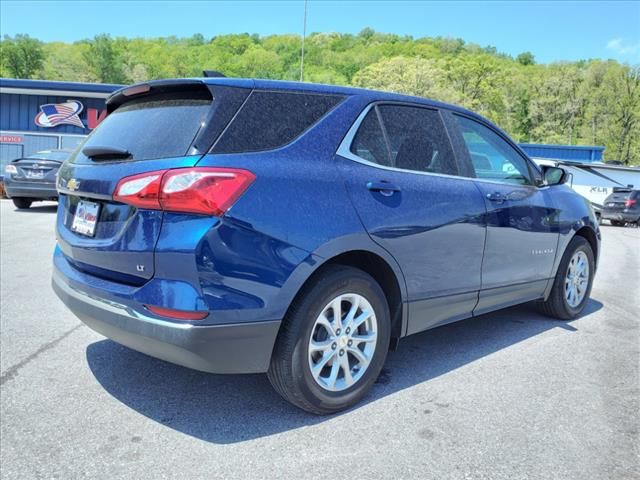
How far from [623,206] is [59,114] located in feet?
76.3

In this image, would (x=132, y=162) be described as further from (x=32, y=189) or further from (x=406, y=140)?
(x=32, y=189)

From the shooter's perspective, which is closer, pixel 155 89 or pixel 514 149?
pixel 155 89

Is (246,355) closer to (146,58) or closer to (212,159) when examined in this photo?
(212,159)

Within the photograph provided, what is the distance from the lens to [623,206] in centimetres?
1969

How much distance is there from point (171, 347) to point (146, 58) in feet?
312

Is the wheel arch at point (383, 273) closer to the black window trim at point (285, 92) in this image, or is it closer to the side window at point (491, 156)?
the black window trim at point (285, 92)

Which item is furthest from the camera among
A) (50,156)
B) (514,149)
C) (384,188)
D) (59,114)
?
(59,114)

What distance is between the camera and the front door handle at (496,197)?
12.5 ft

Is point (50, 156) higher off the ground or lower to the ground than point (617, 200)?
higher

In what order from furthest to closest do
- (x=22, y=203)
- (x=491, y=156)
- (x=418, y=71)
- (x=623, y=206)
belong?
(x=418, y=71) < (x=623, y=206) < (x=22, y=203) < (x=491, y=156)

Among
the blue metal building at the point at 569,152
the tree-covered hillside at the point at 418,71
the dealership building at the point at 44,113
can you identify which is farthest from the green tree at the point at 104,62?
the blue metal building at the point at 569,152

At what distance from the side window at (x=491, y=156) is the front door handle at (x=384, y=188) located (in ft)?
3.30

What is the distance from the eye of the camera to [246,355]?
2559 millimetres

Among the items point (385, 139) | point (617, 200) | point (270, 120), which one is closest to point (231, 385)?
point (270, 120)
